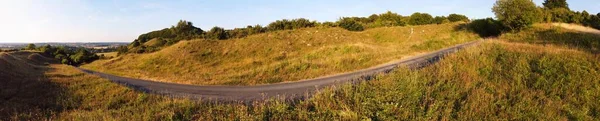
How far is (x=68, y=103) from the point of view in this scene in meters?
10.1

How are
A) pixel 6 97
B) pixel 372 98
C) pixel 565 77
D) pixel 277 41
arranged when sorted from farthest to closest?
pixel 277 41 < pixel 6 97 < pixel 565 77 < pixel 372 98

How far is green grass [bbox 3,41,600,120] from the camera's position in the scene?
21.6ft

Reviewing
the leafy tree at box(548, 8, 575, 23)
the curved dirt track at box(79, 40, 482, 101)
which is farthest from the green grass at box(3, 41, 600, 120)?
the leafy tree at box(548, 8, 575, 23)

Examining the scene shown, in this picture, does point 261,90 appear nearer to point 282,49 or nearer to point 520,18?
point 282,49

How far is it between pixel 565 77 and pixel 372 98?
5878 mm

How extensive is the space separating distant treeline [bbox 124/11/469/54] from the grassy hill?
237 cm

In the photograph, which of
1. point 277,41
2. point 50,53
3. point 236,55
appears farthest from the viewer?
point 50,53

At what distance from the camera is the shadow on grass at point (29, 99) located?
816 centimetres

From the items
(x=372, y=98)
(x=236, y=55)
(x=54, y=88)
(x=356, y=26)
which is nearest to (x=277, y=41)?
(x=236, y=55)

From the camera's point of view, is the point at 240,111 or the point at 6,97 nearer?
the point at 240,111

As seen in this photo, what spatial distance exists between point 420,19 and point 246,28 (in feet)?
82.2

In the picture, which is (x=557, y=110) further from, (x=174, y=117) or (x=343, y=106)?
(x=174, y=117)

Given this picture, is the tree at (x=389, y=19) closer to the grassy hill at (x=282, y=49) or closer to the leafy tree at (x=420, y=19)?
the leafy tree at (x=420, y=19)

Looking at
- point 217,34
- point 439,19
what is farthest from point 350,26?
point 217,34
